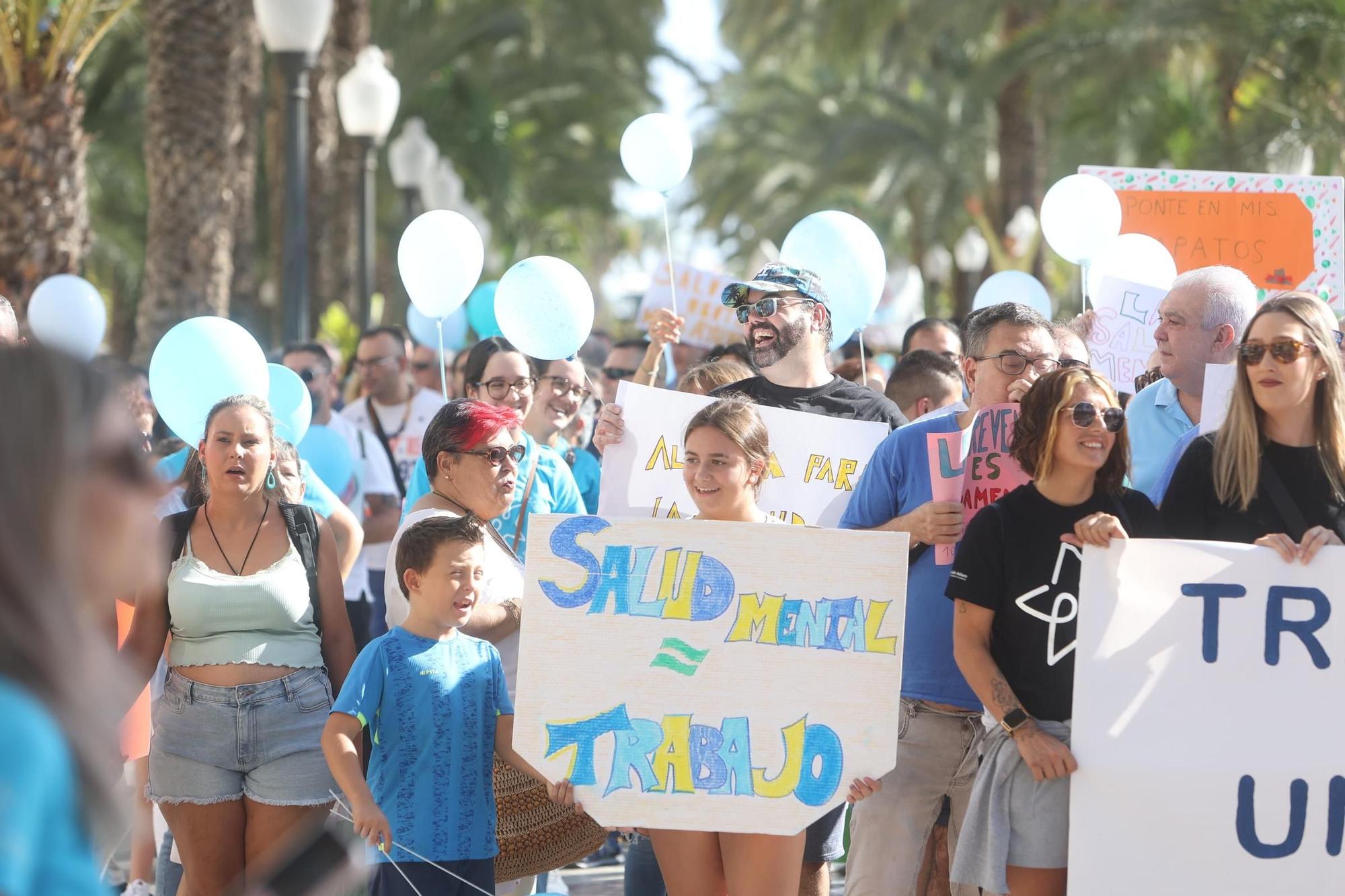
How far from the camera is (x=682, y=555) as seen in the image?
373cm

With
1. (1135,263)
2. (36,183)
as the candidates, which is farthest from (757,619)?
(36,183)

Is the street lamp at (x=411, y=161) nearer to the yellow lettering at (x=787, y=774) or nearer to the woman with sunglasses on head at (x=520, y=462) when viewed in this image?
the woman with sunglasses on head at (x=520, y=462)

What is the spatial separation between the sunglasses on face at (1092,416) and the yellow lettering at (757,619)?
0.82m

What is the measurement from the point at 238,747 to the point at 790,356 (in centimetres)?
192

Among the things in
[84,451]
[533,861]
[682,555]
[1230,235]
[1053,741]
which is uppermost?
[1230,235]

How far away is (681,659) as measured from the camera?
3723 mm

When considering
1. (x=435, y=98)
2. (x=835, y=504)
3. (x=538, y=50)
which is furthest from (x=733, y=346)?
(x=538, y=50)

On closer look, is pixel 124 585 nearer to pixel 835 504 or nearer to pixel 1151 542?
pixel 1151 542

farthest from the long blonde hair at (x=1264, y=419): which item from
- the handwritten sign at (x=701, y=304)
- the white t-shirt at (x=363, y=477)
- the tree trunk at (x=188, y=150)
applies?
the tree trunk at (x=188, y=150)

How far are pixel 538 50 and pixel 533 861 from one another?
2205 cm

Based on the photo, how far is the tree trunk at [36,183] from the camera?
9.28 metres

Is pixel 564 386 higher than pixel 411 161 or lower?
lower

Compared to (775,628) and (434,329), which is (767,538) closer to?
(775,628)

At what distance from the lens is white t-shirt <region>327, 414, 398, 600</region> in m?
6.46
